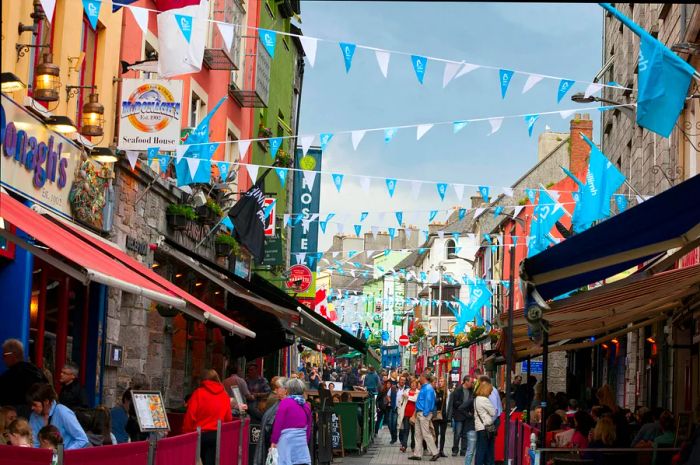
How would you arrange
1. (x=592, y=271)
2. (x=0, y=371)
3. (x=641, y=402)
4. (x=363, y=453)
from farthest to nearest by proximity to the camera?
(x=363, y=453) → (x=641, y=402) → (x=0, y=371) → (x=592, y=271)

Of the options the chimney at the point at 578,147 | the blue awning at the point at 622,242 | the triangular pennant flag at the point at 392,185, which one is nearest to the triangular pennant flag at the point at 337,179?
the triangular pennant flag at the point at 392,185

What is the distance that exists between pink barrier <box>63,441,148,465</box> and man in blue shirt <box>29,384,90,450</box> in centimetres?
82

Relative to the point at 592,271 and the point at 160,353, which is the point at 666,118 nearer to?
the point at 592,271

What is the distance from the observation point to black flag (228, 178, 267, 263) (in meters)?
23.2

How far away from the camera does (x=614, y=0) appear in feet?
21.3

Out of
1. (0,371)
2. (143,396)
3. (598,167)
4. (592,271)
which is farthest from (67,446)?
(598,167)

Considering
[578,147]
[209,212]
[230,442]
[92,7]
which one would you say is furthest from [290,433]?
[578,147]

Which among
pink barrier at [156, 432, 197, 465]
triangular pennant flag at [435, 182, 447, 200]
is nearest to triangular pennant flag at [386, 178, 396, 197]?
triangular pennant flag at [435, 182, 447, 200]

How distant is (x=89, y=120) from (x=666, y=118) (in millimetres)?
7278

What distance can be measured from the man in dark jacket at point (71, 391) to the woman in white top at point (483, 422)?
9530 mm

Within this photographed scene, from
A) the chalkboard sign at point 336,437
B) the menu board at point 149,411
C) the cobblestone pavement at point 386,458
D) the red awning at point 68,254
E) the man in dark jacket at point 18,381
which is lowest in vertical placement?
the cobblestone pavement at point 386,458

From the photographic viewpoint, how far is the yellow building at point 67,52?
1251 centimetres

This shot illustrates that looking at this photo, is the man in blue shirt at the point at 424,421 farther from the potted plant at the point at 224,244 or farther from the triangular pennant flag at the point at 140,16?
the triangular pennant flag at the point at 140,16

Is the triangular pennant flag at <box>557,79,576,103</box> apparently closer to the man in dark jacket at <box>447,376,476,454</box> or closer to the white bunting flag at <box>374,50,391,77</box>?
the white bunting flag at <box>374,50,391,77</box>
